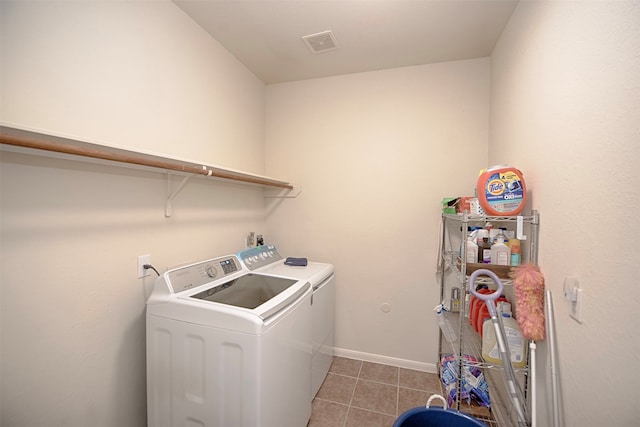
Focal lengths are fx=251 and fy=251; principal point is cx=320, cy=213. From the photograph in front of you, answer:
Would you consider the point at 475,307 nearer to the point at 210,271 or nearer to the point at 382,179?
the point at 382,179

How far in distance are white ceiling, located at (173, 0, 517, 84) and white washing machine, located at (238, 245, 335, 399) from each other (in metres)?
1.63

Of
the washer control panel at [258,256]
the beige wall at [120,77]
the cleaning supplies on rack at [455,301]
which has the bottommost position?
the cleaning supplies on rack at [455,301]

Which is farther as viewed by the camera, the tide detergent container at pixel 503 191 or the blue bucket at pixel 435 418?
the tide detergent container at pixel 503 191

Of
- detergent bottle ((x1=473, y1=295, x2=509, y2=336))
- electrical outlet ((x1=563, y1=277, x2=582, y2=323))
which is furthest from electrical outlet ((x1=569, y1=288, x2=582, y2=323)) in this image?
detergent bottle ((x1=473, y1=295, x2=509, y2=336))

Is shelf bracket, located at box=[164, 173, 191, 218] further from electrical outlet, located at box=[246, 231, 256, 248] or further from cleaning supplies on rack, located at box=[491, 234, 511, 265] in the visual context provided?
cleaning supplies on rack, located at box=[491, 234, 511, 265]

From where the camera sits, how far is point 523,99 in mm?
1443

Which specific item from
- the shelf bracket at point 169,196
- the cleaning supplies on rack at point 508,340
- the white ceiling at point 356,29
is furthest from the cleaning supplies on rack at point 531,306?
the shelf bracket at point 169,196

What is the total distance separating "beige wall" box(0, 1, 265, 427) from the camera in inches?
36.9

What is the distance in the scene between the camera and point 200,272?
152cm

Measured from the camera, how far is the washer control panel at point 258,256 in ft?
6.35

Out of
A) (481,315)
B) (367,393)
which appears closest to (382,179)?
(481,315)

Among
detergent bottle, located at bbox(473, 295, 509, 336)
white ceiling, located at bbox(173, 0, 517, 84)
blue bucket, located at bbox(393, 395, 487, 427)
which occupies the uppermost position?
white ceiling, located at bbox(173, 0, 517, 84)

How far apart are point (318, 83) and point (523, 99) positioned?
1.68m

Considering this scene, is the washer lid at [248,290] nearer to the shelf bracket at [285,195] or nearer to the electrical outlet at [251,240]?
the electrical outlet at [251,240]
